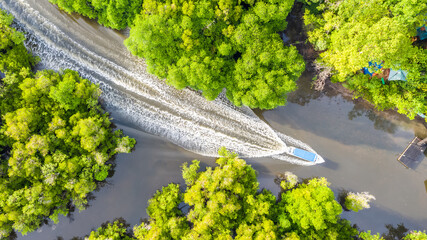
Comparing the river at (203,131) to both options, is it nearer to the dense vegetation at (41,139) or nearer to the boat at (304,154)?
the boat at (304,154)

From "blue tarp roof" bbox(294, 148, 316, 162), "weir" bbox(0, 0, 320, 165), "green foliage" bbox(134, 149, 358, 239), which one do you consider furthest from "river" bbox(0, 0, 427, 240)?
"green foliage" bbox(134, 149, 358, 239)

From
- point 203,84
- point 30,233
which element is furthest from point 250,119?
point 30,233

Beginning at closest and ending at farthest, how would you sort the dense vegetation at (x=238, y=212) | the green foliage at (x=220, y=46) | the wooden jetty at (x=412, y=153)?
the green foliage at (x=220, y=46), the dense vegetation at (x=238, y=212), the wooden jetty at (x=412, y=153)

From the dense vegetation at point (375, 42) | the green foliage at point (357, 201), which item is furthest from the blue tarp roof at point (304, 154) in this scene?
the dense vegetation at point (375, 42)

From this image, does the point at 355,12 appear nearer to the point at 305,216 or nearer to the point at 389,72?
the point at 389,72

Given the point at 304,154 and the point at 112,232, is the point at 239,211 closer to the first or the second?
the point at 304,154

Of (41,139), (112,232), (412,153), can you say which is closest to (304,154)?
(412,153)

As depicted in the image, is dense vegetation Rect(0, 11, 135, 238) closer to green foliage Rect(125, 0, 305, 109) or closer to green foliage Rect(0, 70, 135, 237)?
green foliage Rect(0, 70, 135, 237)
